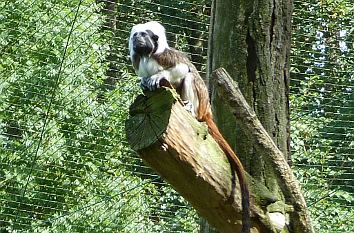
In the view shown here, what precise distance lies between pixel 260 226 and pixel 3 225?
5.14 meters

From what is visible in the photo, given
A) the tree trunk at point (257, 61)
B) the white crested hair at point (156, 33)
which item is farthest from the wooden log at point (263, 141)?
the white crested hair at point (156, 33)

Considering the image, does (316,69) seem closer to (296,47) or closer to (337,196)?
(296,47)

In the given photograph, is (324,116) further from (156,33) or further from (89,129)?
(156,33)

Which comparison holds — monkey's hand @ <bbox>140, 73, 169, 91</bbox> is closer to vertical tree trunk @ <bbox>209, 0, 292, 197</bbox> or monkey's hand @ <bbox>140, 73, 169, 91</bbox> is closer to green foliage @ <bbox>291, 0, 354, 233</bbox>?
vertical tree trunk @ <bbox>209, 0, 292, 197</bbox>

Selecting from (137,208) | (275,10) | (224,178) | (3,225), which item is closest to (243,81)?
(275,10)

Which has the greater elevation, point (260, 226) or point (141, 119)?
point (141, 119)

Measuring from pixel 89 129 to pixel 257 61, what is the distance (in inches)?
155

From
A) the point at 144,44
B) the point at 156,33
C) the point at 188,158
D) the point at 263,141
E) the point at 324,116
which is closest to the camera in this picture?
the point at 188,158

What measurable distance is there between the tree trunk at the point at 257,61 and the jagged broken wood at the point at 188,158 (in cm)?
47

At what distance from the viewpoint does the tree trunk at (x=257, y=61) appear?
10.4ft

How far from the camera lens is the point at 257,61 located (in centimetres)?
320

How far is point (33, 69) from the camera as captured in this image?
710 centimetres

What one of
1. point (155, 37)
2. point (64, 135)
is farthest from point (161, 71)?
point (64, 135)

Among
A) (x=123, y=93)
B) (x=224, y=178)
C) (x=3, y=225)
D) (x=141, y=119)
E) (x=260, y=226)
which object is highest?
(x=141, y=119)
